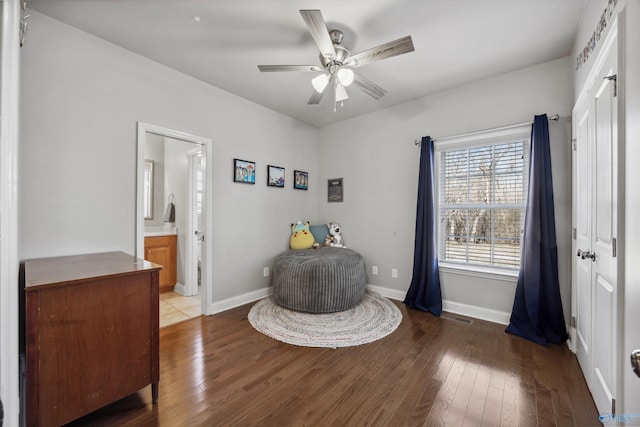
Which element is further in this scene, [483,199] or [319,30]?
[483,199]

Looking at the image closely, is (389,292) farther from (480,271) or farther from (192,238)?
(192,238)

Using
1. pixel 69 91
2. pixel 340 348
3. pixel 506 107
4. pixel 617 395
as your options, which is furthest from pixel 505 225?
pixel 69 91

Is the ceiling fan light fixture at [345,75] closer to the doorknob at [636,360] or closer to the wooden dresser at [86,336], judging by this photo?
the wooden dresser at [86,336]

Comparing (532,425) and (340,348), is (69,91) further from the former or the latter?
(532,425)

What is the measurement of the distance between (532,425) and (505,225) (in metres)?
1.92

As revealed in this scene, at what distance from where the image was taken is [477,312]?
2881 millimetres

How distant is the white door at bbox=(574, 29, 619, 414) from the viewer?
1326mm

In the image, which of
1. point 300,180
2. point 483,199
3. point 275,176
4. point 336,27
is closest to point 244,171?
point 275,176

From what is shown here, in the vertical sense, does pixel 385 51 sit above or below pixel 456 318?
above

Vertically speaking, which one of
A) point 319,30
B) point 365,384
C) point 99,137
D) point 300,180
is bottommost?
point 365,384

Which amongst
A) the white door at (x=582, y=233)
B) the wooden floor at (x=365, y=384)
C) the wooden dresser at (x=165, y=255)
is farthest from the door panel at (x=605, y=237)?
the wooden dresser at (x=165, y=255)

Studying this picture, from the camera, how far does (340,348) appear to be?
2.26m

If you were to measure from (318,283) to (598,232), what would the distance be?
2.26 metres

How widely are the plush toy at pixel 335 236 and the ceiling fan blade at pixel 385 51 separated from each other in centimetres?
241
